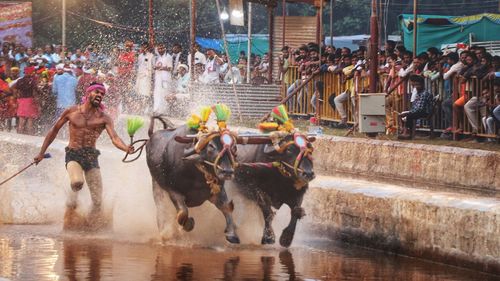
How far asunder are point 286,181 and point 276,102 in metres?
17.5

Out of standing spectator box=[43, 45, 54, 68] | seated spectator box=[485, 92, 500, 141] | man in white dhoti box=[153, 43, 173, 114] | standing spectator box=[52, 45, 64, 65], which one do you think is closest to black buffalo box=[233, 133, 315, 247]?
seated spectator box=[485, 92, 500, 141]

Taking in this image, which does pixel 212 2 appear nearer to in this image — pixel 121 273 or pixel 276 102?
pixel 276 102

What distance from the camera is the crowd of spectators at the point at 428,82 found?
64.3ft

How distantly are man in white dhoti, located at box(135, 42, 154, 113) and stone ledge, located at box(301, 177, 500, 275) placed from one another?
16700mm

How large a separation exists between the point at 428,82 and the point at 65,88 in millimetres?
11111

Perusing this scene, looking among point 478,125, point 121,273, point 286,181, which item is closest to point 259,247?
point 286,181

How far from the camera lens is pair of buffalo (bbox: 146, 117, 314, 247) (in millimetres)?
12859

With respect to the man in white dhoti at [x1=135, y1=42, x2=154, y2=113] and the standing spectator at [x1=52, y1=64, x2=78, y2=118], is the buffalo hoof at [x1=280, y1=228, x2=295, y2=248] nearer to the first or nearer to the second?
the standing spectator at [x1=52, y1=64, x2=78, y2=118]

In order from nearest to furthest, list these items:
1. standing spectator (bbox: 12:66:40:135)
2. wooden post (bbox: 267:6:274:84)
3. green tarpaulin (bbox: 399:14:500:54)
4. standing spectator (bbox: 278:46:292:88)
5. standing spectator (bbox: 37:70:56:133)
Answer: standing spectator (bbox: 278:46:292:88), standing spectator (bbox: 12:66:40:135), standing spectator (bbox: 37:70:56:133), wooden post (bbox: 267:6:274:84), green tarpaulin (bbox: 399:14:500:54)

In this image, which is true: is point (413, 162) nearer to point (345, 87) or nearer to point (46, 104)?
point (345, 87)

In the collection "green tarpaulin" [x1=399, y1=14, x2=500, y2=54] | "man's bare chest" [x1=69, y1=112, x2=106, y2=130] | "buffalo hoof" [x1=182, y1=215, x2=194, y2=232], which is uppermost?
"green tarpaulin" [x1=399, y1=14, x2=500, y2=54]

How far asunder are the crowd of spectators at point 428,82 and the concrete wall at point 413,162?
91 cm

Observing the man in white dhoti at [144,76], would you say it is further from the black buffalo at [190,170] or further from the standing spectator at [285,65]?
the black buffalo at [190,170]

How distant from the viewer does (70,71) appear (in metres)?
30.5
